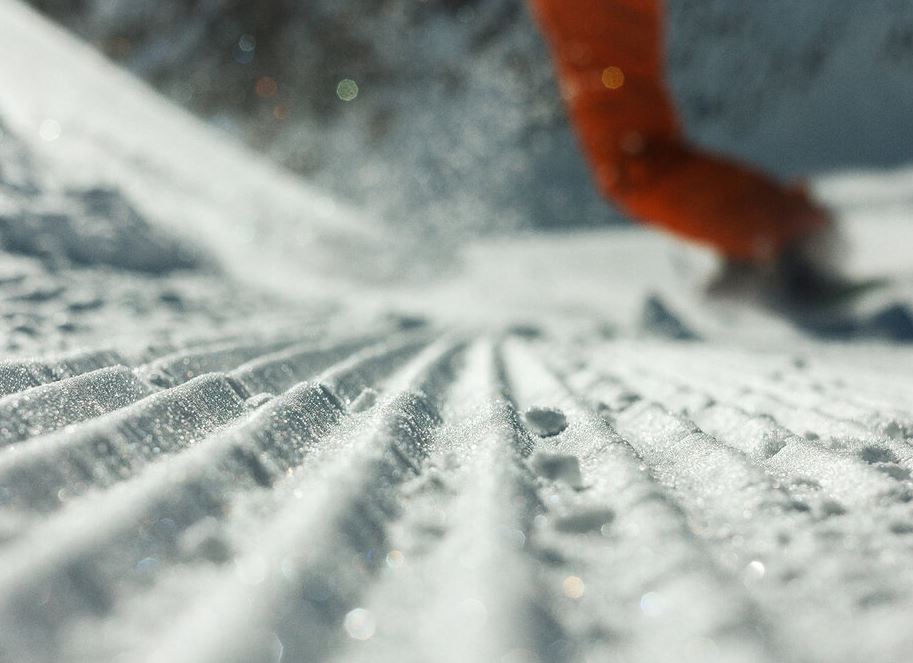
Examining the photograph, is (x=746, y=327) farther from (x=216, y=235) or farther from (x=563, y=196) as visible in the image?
(x=216, y=235)

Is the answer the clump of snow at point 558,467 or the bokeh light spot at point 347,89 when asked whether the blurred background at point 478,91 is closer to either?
the bokeh light spot at point 347,89

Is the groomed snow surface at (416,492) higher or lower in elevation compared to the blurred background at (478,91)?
lower

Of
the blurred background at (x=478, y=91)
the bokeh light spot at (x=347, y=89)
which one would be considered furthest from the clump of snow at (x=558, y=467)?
the bokeh light spot at (x=347, y=89)

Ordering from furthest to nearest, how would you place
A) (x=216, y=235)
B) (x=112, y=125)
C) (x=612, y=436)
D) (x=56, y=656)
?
(x=112, y=125)
(x=216, y=235)
(x=612, y=436)
(x=56, y=656)

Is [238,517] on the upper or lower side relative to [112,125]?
lower

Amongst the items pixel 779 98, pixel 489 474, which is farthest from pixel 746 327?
pixel 489 474

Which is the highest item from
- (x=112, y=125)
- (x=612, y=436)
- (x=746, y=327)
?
(x=112, y=125)

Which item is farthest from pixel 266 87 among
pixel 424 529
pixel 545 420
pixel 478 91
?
pixel 424 529

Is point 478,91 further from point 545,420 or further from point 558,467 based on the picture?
point 558,467

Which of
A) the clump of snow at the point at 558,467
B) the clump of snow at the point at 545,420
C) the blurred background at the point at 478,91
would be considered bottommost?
the clump of snow at the point at 545,420
